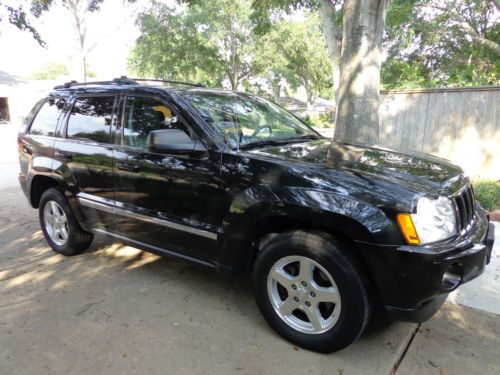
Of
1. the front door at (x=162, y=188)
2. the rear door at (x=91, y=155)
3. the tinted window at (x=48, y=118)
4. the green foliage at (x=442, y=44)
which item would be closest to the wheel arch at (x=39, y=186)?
the rear door at (x=91, y=155)

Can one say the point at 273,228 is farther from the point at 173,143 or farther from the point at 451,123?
the point at 451,123

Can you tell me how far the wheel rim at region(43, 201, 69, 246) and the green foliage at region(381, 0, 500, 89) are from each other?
12910mm

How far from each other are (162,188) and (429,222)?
2044mm

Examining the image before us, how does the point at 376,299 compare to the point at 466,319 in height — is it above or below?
above

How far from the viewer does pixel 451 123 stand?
7930 mm

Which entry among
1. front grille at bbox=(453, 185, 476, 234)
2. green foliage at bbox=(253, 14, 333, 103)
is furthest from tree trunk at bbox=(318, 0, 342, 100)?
green foliage at bbox=(253, 14, 333, 103)

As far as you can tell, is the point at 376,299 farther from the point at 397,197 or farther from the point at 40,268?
the point at 40,268

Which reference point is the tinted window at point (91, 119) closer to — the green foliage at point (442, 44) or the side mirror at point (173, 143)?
the side mirror at point (173, 143)

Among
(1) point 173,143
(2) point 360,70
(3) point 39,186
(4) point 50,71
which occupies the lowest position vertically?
(3) point 39,186

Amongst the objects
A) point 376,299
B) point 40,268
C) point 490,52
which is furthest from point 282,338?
point 490,52

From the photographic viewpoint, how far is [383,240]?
2.39 metres

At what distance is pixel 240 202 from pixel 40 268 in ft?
8.65

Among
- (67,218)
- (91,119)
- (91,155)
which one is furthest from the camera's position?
(67,218)

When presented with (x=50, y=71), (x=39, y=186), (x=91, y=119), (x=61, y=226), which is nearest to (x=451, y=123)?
(x=91, y=119)
